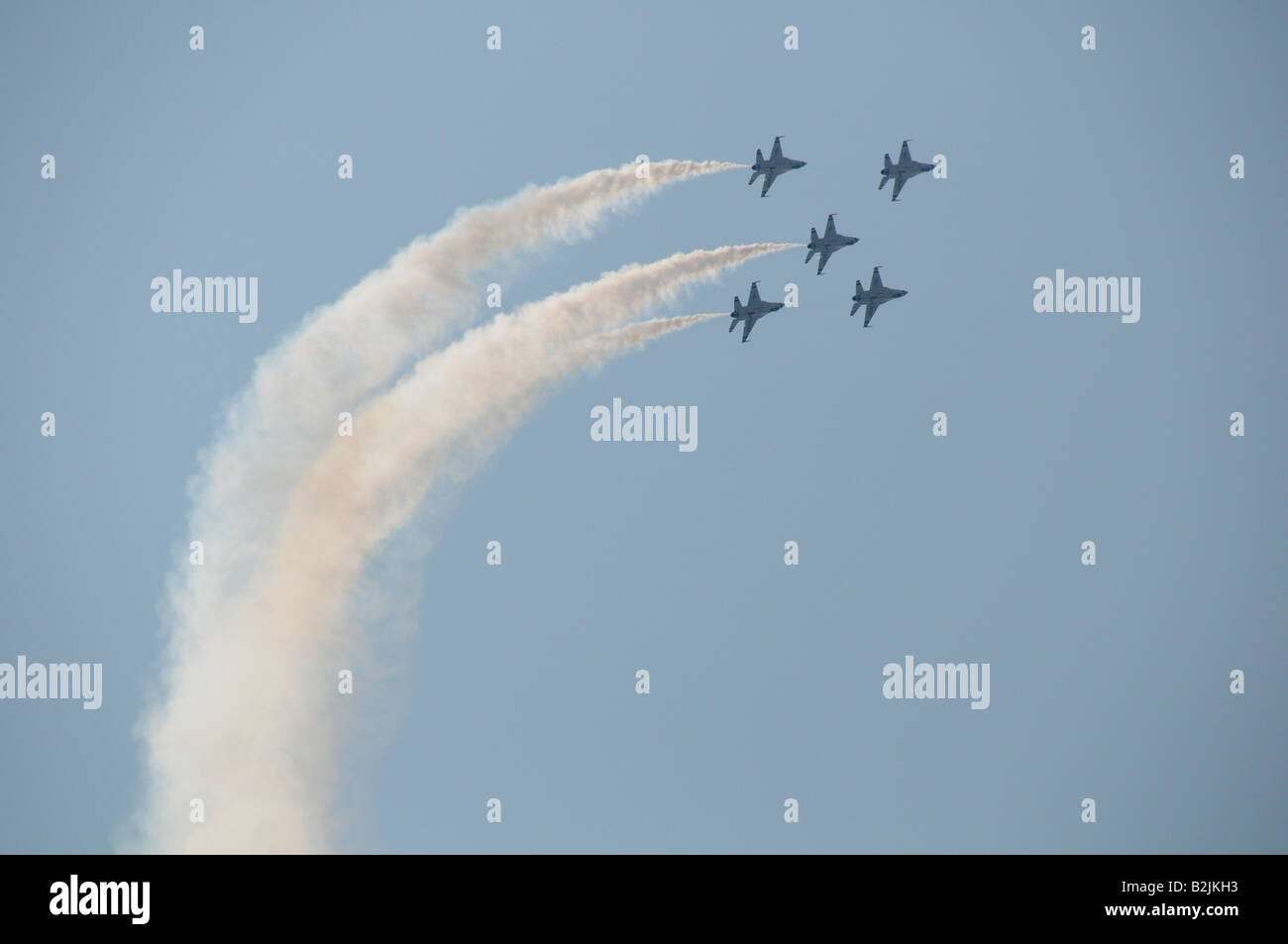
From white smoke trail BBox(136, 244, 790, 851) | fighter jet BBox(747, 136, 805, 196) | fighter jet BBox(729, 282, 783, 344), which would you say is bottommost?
white smoke trail BBox(136, 244, 790, 851)

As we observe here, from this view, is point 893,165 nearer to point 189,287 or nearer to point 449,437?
point 449,437

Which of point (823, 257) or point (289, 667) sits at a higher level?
point (823, 257)

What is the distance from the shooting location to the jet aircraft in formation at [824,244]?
81.1 m

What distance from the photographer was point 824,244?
83125 millimetres

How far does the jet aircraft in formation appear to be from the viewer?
3191 inches

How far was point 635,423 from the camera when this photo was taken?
8225cm

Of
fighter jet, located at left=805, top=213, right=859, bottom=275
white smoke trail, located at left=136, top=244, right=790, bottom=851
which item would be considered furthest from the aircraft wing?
white smoke trail, located at left=136, top=244, right=790, bottom=851

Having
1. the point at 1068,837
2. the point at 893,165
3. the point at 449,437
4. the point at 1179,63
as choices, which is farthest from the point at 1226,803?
the point at 1179,63

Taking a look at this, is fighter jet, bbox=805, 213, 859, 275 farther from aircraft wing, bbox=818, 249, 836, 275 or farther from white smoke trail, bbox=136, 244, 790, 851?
white smoke trail, bbox=136, 244, 790, 851

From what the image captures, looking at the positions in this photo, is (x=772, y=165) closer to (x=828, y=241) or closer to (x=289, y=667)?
(x=828, y=241)

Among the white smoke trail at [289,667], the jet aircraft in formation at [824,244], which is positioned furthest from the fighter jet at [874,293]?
the white smoke trail at [289,667]

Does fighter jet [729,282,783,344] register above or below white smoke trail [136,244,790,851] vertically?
above

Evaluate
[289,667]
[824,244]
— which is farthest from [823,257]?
[289,667]

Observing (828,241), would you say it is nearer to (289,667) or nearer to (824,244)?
(824,244)
